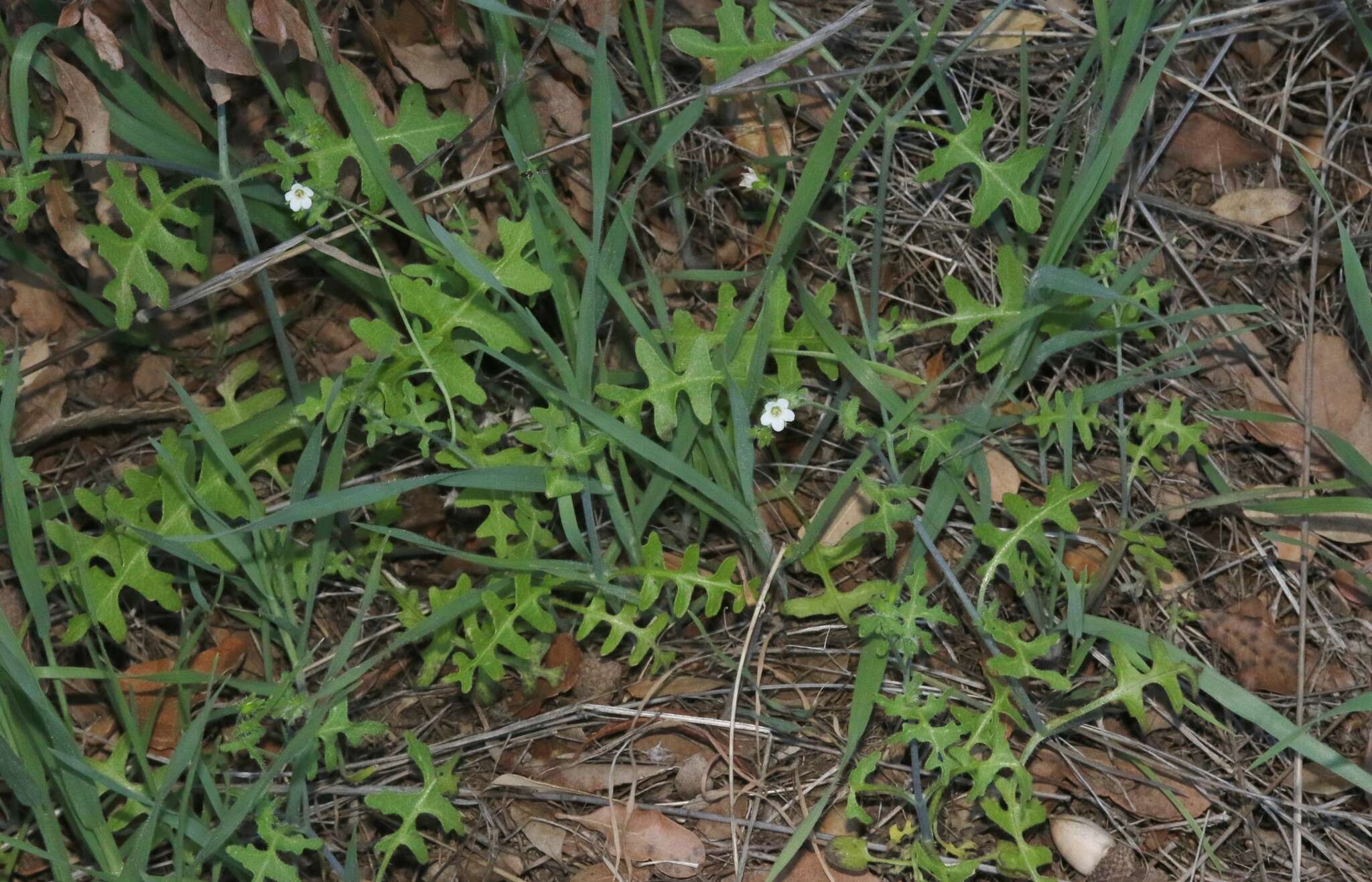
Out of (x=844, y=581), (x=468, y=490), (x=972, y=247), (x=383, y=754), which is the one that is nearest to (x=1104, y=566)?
(x=844, y=581)

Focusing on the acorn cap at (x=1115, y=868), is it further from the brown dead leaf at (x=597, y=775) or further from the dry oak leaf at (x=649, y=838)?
the brown dead leaf at (x=597, y=775)

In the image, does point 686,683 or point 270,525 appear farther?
point 686,683

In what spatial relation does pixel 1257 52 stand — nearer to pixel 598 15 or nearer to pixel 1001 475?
pixel 1001 475

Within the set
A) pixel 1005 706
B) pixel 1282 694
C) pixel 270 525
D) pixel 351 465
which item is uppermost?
pixel 270 525

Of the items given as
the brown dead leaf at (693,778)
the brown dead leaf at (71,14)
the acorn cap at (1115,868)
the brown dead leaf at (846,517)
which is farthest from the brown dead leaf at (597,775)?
the brown dead leaf at (71,14)

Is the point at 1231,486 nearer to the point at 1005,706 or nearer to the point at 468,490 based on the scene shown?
the point at 1005,706

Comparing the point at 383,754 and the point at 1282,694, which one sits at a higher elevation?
the point at 383,754

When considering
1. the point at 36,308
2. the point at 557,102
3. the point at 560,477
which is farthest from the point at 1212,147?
the point at 36,308
